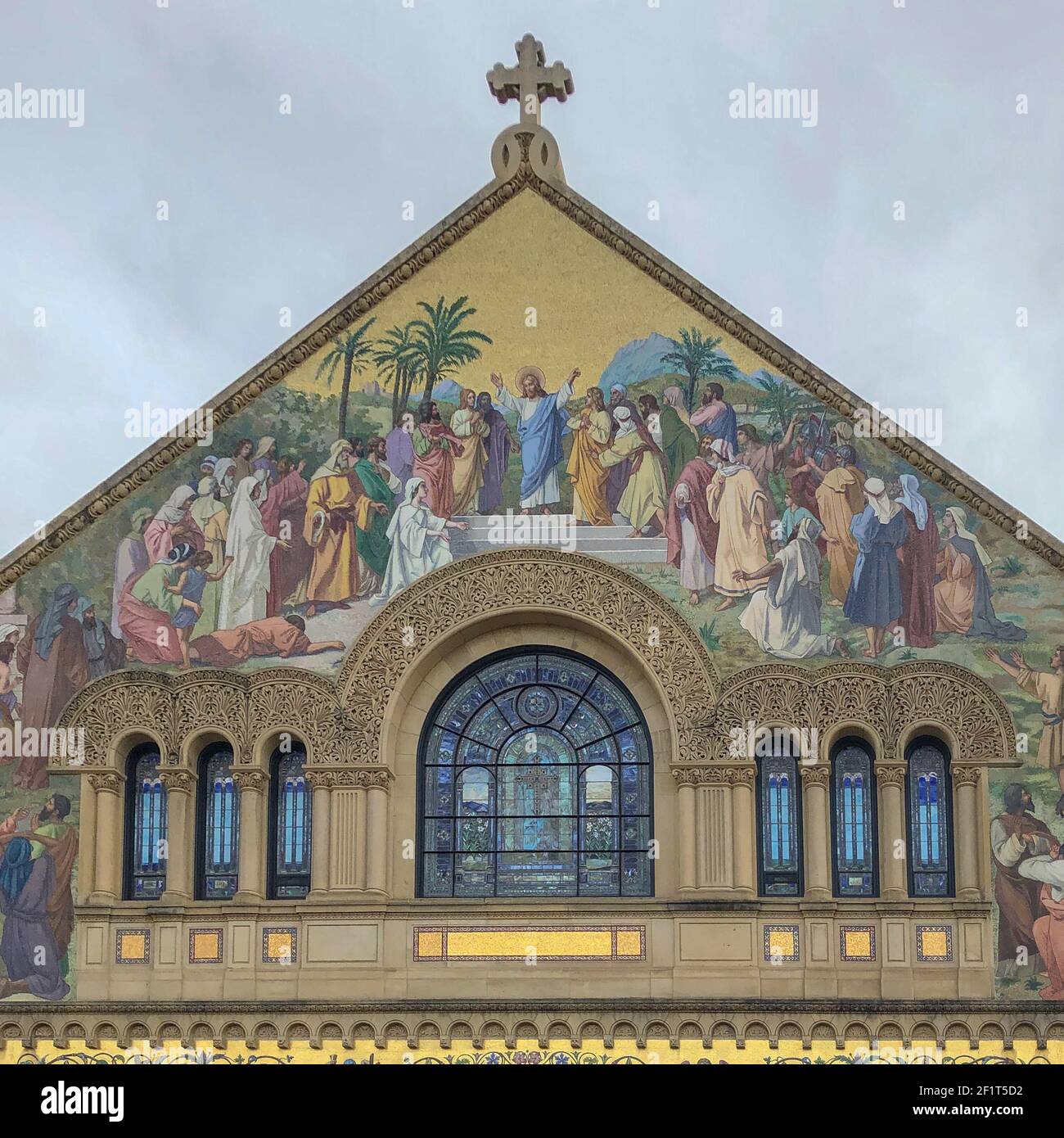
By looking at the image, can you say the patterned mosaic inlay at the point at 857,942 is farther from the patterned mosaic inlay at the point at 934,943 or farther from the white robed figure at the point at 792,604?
the white robed figure at the point at 792,604

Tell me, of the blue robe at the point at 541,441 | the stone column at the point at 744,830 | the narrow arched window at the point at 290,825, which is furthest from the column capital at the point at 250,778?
the stone column at the point at 744,830

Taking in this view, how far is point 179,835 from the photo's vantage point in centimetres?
2578

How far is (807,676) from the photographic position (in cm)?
2556

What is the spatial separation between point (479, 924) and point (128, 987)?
3642mm

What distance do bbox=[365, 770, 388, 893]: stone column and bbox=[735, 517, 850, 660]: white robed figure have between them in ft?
13.6

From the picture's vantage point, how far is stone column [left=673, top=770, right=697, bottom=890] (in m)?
25.3

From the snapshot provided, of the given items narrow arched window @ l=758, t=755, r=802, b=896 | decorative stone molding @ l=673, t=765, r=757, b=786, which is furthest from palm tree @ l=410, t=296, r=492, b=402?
narrow arched window @ l=758, t=755, r=802, b=896

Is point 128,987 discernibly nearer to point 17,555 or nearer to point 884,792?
point 17,555

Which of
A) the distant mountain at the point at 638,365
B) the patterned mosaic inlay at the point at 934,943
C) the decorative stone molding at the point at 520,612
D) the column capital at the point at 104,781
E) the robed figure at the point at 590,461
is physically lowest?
the patterned mosaic inlay at the point at 934,943

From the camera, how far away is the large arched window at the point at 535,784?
2575cm

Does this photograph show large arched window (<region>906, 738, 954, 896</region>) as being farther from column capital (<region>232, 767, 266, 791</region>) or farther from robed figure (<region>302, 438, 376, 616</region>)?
column capital (<region>232, 767, 266, 791</region>)

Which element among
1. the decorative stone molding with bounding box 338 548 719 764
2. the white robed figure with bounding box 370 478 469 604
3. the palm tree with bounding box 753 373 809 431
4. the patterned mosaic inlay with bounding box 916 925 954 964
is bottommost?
the patterned mosaic inlay with bounding box 916 925 954 964

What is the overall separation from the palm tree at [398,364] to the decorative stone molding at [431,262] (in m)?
0.44
